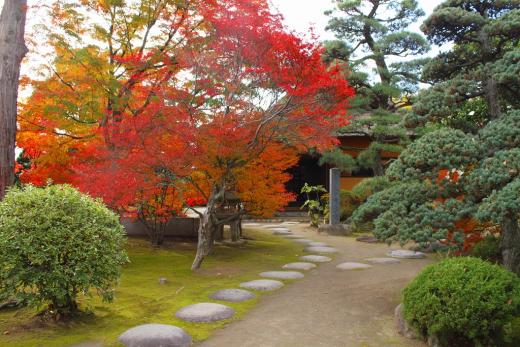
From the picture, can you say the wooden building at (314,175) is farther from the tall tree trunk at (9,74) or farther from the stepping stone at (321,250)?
the tall tree trunk at (9,74)

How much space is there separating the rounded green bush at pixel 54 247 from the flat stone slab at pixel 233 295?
1751 mm

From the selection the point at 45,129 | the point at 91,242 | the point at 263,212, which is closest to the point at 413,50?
the point at 263,212

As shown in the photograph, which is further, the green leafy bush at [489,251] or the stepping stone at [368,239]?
the stepping stone at [368,239]

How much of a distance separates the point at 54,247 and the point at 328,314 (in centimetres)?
357

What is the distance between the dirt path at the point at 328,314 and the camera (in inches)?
187

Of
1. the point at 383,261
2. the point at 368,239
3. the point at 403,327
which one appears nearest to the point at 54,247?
the point at 403,327

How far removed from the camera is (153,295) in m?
6.58

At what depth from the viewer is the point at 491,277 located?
461cm

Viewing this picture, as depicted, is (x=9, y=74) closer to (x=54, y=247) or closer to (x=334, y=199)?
(x=54, y=247)

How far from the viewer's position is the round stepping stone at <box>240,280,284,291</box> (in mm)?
7111

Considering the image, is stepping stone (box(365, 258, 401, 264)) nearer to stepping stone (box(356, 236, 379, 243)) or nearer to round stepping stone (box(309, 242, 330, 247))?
round stepping stone (box(309, 242, 330, 247))

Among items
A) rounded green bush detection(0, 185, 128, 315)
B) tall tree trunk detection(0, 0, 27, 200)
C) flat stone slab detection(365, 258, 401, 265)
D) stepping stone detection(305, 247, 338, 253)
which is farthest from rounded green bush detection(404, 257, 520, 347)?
stepping stone detection(305, 247, 338, 253)

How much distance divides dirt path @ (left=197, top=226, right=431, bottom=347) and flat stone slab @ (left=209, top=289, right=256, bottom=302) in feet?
0.89

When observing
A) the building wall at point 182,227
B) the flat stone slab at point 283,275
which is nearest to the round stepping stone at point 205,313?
the flat stone slab at point 283,275
